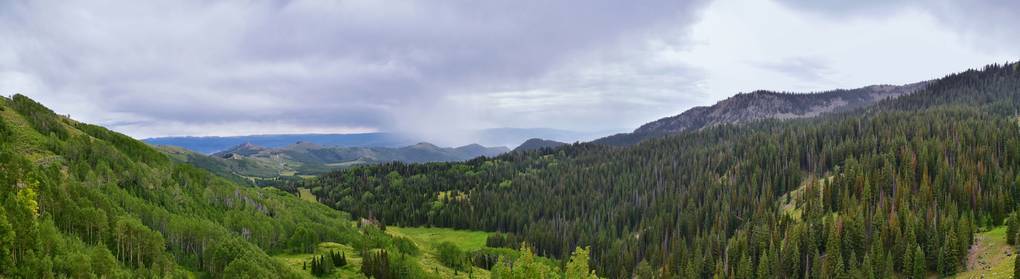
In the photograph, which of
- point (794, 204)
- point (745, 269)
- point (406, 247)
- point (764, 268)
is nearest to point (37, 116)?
point (406, 247)

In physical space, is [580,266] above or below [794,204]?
above

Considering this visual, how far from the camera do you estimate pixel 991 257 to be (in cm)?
10862

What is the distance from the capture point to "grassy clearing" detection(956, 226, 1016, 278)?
322 ft

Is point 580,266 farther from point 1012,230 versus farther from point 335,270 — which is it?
point 1012,230

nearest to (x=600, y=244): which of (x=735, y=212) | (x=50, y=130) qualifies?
(x=735, y=212)

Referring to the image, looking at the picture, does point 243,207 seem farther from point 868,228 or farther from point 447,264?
point 868,228

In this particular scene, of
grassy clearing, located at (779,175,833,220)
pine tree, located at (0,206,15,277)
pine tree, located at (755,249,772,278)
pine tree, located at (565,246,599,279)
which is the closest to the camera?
pine tree, located at (565,246,599,279)

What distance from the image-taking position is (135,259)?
3551 inches

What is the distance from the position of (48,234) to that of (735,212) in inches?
7843

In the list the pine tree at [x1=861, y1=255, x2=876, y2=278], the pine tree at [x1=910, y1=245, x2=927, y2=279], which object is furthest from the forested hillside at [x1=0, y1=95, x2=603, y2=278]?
the pine tree at [x1=910, y1=245, x2=927, y2=279]

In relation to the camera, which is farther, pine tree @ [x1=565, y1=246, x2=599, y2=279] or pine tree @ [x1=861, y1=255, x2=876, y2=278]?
pine tree @ [x1=861, y1=255, x2=876, y2=278]

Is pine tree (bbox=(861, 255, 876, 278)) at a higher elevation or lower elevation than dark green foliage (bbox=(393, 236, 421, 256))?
higher

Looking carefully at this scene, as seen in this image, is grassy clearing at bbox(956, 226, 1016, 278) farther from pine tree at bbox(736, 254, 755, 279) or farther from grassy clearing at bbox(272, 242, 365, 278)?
grassy clearing at bbox(272, 242, 365, 278)

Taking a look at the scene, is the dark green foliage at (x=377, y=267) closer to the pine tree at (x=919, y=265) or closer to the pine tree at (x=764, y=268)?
the pine tree at (x=764, y=268)
